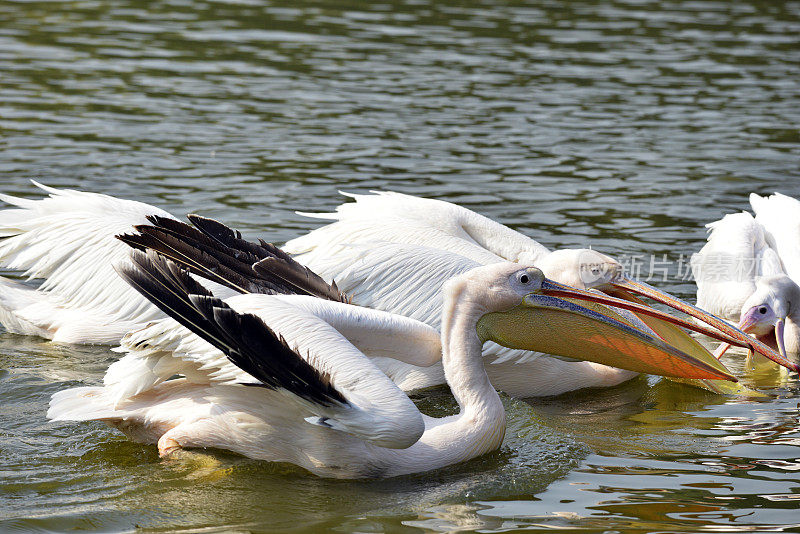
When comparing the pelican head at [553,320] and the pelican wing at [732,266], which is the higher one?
the pelican head at [553,320]

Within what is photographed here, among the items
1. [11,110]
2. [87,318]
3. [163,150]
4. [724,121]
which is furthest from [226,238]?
[724,121]

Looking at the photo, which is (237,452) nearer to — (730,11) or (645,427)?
(645,427)

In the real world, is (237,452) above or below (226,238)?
below

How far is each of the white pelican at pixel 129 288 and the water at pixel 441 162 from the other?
120 mm

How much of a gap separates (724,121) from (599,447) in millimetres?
6497

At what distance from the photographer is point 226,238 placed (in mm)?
4848

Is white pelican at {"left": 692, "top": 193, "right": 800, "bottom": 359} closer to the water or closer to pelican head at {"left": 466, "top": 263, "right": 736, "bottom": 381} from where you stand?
the water

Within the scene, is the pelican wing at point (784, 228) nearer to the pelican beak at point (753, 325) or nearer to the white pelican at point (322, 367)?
the pelican beak at point (753, 325)

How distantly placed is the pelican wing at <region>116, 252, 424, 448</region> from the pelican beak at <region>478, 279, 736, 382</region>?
666mm

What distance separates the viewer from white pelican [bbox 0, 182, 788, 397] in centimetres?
539

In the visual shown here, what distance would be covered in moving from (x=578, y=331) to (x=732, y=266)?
225cm

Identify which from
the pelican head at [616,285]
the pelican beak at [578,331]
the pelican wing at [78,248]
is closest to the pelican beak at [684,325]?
the pelican head at [616,285]

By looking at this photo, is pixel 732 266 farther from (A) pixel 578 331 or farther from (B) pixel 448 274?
(A) pixel 578 331

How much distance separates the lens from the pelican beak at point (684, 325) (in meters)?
5.01
